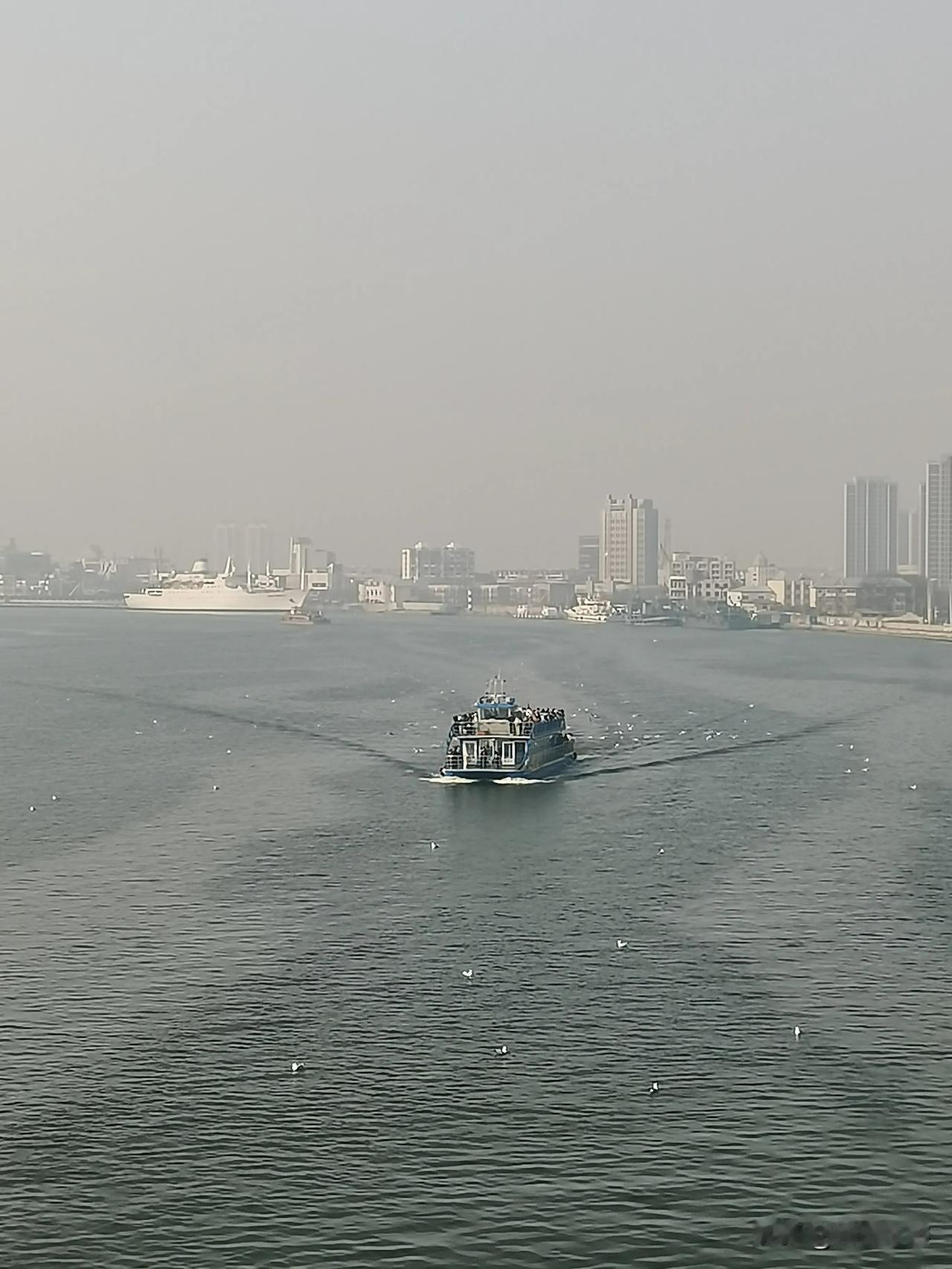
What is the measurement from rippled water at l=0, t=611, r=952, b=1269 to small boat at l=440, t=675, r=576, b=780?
1.33m

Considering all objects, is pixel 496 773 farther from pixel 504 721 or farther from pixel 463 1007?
pixel 463 1007

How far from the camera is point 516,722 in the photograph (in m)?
58.8

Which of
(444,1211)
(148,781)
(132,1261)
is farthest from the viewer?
(148,781)

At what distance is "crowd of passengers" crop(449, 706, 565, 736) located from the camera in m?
57.8

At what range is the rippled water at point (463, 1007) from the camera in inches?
821

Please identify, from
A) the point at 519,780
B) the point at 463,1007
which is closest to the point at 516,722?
the point at 519,780

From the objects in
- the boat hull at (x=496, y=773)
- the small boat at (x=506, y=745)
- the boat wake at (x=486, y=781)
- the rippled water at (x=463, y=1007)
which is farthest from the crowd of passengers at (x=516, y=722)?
the rippled water at (x=463, y=1007)

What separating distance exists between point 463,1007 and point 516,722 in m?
30.5

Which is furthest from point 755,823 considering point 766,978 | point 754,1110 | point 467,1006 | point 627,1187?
point 627,1187

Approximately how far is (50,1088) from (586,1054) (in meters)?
8.17

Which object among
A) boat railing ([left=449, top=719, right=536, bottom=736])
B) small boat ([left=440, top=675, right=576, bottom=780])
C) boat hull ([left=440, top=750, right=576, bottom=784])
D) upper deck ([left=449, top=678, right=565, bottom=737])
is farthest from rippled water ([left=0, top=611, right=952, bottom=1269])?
boat railing ([left=449, top=719, right=536, bottom=736])

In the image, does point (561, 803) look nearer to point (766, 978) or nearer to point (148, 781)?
point (148, 781)

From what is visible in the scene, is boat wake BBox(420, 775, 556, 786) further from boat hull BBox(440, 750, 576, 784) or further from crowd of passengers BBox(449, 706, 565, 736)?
crowd of passengers BBox(449, 706, 565, 736)

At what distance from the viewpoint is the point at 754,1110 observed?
939 inches
